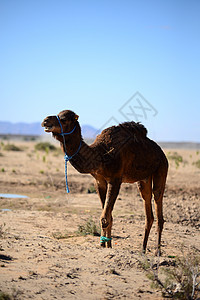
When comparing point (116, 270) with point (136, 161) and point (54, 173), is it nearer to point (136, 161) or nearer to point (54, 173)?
point (136, 161)

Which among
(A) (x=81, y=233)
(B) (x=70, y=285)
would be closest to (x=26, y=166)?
(A) (x=81, y=233)

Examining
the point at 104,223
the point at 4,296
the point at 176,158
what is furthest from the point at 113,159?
the point at 176,158

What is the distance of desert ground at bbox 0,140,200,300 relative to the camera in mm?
5742

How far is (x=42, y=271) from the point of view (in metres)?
6.25

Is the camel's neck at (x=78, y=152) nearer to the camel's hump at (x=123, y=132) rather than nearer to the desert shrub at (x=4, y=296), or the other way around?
the camel's hump at (x=123, y=132)

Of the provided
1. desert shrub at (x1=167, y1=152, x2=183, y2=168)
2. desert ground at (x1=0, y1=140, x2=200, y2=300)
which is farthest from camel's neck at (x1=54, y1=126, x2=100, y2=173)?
desert shrub at (x1=167, y1=152, x2=183, y2=168)

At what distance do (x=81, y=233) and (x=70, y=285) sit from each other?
370 centimetres

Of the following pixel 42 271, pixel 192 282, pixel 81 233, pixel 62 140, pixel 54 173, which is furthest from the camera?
pixel 54 173

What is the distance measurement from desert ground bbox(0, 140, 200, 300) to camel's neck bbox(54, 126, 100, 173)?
5.20 feet

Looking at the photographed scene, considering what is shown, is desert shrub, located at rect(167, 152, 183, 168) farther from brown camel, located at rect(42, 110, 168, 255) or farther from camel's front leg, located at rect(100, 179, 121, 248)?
camel's front leg, located at rect(100, 179, 121, 248)

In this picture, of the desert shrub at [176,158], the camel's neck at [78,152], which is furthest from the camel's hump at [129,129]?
the desert shrub at [176,158]

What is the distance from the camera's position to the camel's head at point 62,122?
687cm

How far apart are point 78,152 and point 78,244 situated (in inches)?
91.4

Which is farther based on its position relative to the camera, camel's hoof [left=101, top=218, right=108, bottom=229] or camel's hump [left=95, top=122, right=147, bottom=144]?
camel's hump [left=95, top=122, right=147, bottom=144]
